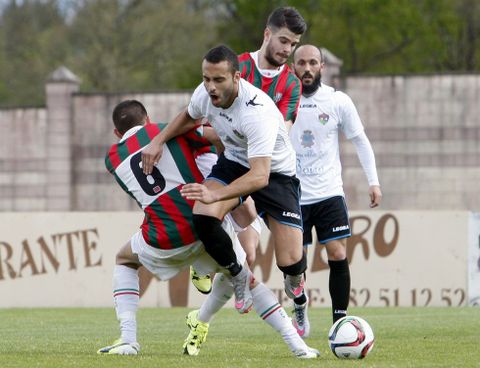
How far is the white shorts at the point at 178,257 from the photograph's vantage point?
26.6 feet

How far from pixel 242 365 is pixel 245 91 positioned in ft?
5.42

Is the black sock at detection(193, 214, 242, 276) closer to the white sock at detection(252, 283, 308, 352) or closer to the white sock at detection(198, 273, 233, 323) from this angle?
the white sock at detection(252, 283, 308, 352)

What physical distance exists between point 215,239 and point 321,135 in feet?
8.67

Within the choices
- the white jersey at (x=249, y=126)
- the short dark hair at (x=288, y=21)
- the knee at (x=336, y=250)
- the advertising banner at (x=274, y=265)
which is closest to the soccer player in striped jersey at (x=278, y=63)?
the short dark hair at (x=288, y=21)

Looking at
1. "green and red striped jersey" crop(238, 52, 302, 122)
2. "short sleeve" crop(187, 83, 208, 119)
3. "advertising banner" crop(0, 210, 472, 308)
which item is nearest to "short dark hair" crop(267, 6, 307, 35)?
"green and red striped jersey" crop(238, 52, 302, 122)

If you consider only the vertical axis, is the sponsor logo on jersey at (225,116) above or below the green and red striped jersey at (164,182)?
above

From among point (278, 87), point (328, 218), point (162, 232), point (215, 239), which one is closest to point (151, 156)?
point (162, 232)

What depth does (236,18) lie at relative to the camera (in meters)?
48.9

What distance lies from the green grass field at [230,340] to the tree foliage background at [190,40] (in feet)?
97.7

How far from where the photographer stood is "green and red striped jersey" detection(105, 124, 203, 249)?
805 centimetres

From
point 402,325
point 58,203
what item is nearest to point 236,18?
point 58,203

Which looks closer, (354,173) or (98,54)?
(354,173)

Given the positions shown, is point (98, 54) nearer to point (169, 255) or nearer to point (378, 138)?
point (378, 138)

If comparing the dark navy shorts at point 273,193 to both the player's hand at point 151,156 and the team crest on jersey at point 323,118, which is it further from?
the team crest on jersey at point 323,118
